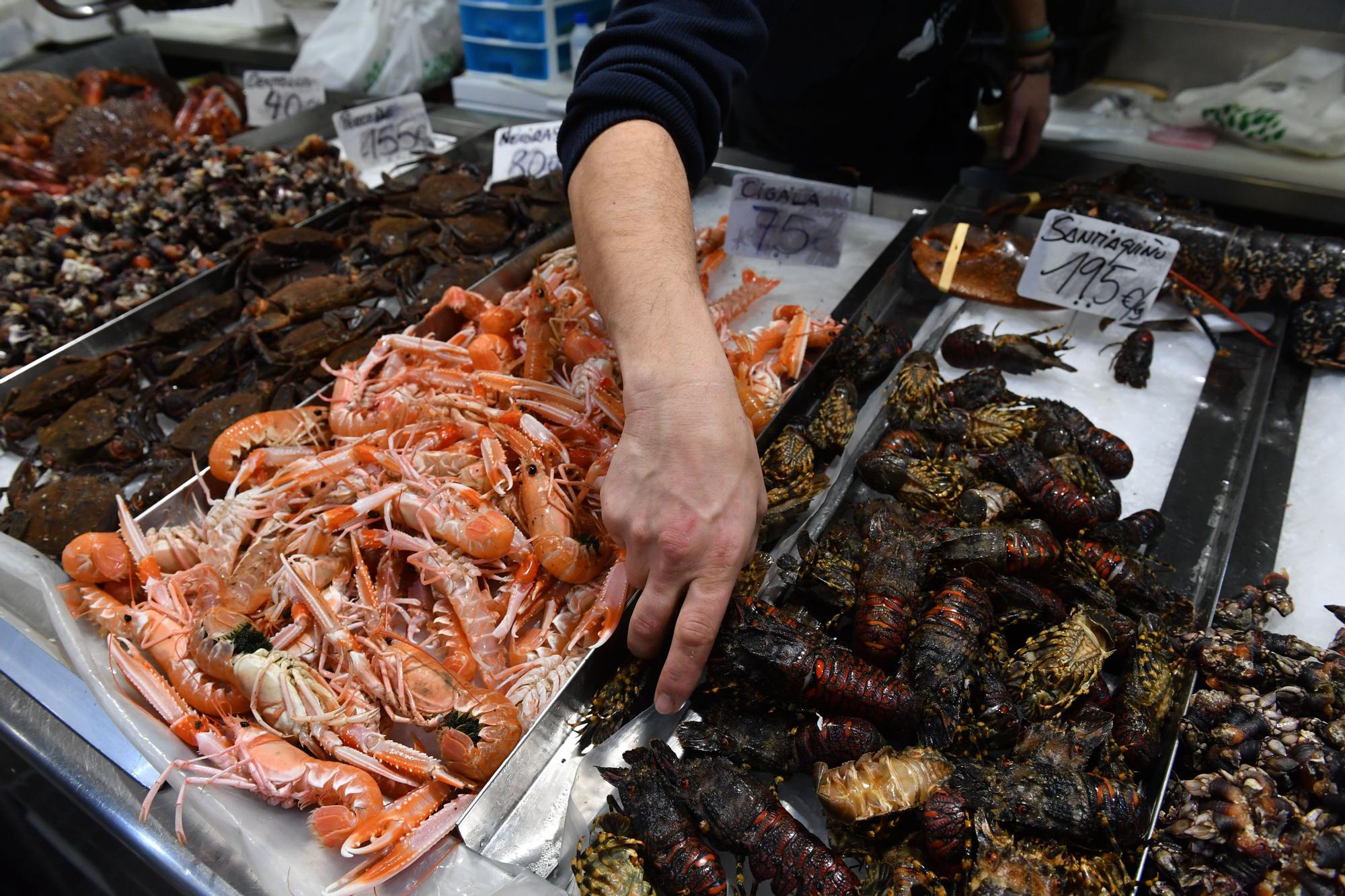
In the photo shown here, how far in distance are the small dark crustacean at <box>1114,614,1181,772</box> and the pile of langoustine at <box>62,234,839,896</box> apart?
1233 mm

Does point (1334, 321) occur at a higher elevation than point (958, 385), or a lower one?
higher

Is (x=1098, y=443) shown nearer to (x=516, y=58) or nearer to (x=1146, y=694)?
(x=1146, y=694)

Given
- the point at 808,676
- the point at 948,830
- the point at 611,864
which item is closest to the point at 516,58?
the point at 808,676

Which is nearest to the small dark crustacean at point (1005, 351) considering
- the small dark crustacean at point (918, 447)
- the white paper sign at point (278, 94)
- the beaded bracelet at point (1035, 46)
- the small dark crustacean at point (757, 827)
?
the small dark crustacean at point (918, 447)

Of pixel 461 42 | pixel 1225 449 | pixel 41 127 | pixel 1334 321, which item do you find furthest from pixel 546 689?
pixel 41 127

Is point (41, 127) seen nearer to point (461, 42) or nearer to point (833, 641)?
point (461, 42)

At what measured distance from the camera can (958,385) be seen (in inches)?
109

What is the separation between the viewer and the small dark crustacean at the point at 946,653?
1727 millimetres

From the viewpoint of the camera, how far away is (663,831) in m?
1.61

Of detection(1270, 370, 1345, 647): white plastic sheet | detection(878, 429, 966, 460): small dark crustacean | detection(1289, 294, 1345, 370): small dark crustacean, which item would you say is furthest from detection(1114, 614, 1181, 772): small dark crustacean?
detection(1289, 294, 1345, 370): small dark crustacean

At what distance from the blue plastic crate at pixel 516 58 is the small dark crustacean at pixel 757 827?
4592mm

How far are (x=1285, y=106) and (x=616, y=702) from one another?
420cm

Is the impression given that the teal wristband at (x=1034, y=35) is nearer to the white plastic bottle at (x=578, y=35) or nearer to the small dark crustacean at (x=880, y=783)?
the white plastic bottle at (x=578, y=35)

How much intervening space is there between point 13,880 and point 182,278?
265 cm
